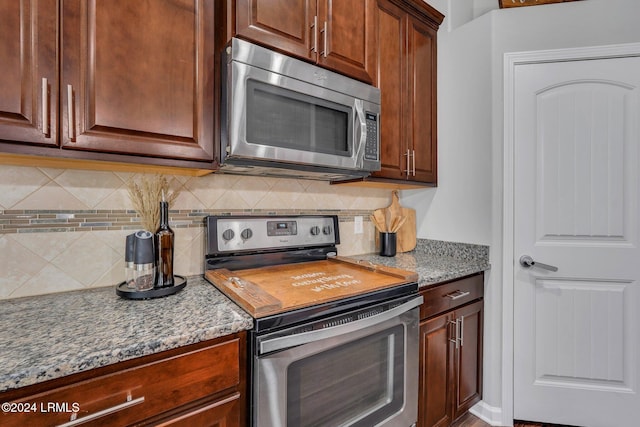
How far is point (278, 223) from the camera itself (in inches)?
A: 63.1

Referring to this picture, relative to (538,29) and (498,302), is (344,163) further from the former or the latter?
(538,29)

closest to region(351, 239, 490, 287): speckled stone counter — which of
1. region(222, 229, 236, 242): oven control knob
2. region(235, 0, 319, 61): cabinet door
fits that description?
region(222, 229, 236, 242): oven control knob

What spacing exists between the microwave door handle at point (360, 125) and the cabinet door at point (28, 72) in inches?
43.6

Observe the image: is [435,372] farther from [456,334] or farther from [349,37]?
[349,37]

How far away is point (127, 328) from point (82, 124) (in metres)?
0.63

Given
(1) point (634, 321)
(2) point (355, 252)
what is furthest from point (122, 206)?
(1) point (634, 321)

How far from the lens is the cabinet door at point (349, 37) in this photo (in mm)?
1384

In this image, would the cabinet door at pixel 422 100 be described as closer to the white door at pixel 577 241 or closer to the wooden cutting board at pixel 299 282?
the white door at pixel 577 241

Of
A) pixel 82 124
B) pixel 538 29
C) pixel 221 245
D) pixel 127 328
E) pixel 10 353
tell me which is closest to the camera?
pixel 10 353

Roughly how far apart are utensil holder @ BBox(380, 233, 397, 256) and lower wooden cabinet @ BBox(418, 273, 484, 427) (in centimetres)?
47

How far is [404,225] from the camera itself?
6.99ft

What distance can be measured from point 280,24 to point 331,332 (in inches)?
48.6

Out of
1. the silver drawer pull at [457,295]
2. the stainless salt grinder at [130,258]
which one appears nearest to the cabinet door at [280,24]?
the stainless salt grinder at [130,258]

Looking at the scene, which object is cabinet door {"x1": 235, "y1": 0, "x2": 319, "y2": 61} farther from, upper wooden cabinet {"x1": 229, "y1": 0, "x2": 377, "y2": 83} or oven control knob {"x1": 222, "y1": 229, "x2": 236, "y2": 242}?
oven control knob {"x1": 222, "y1": 229, "x2": 236, "y2": 242}
